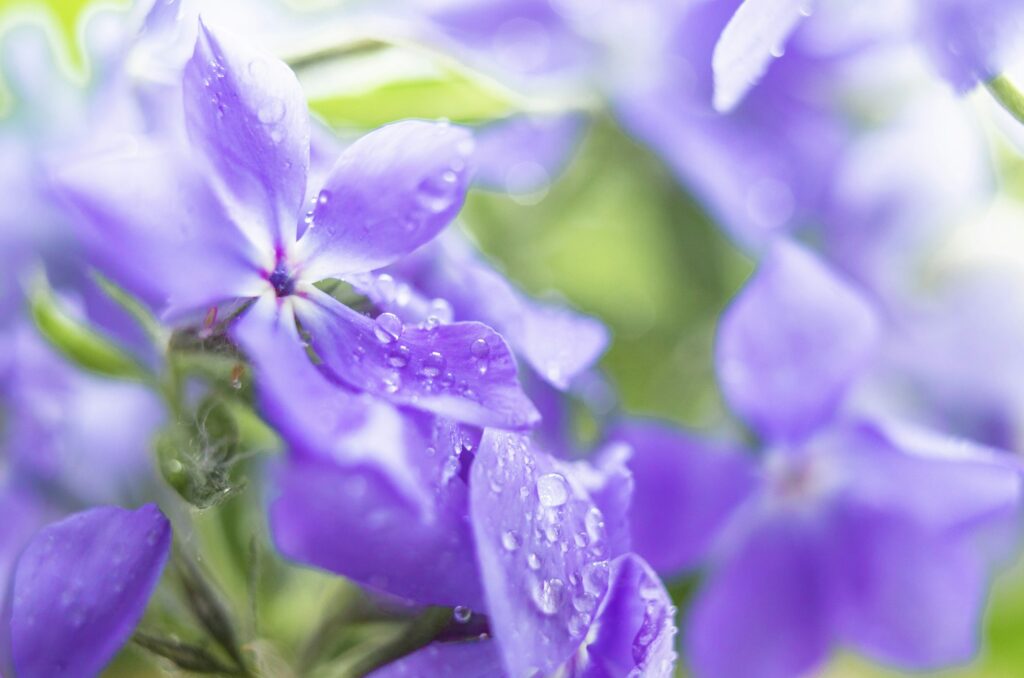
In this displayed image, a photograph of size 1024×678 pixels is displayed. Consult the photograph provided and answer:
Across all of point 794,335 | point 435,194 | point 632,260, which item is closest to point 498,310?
point 435,194

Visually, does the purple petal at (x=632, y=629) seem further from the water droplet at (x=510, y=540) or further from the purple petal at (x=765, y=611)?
the purple petal at (x=765, y=611)

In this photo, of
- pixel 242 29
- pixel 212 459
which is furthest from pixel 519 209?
pixel 212 459

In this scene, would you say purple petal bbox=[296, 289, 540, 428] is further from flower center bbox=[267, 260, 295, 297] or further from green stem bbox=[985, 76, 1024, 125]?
green stem bbox=[985, 76, 1024, 125]

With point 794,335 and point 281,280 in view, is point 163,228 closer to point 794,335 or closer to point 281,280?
point 281,280

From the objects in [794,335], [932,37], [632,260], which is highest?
[932,37]

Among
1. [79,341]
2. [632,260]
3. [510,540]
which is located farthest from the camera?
[632,260]

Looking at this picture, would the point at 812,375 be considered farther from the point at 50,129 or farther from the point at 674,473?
the point at 50,129

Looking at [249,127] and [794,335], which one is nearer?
[249,127]
